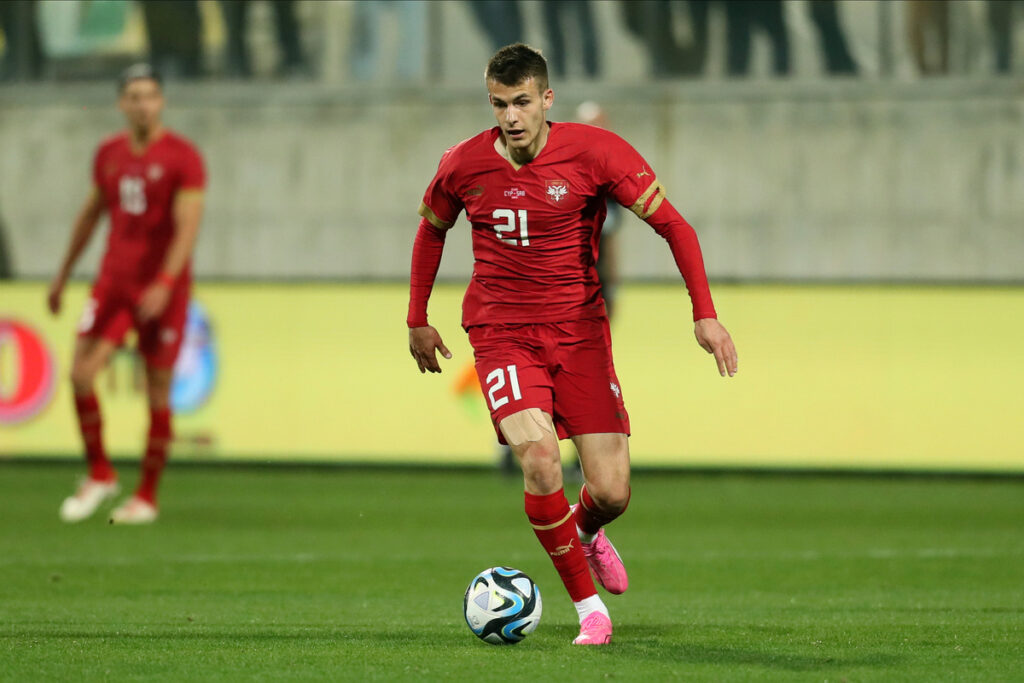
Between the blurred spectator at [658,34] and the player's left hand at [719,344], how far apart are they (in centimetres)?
1405

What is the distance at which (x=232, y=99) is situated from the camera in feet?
63.9

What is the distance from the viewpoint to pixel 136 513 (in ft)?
31.7

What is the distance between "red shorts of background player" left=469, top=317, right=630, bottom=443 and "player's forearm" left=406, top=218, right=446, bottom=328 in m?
0.25

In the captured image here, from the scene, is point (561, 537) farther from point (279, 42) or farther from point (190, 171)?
point (279, 42)

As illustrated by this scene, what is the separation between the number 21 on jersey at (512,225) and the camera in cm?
565

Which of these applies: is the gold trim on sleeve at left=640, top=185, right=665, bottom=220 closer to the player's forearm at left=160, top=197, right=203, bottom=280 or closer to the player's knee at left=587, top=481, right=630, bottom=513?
the player's knee at left=587, top=481, right=630, bottom=513

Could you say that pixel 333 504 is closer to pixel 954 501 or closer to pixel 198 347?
pixel 198 347

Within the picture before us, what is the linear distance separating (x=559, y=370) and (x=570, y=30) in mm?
14064

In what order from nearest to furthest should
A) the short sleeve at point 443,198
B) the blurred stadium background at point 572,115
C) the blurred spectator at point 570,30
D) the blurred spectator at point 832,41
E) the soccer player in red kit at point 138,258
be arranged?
the short sleeve at point 443,198, the soccer player in red kit at point 138,258, the blurred stadium background at point 572,115, the blurred spectator at point 832,41, the blurred spectator at point 570,30

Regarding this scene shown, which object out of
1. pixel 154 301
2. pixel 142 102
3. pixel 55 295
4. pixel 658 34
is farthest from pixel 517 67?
pixel 658 34

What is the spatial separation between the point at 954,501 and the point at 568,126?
6259 millimetres

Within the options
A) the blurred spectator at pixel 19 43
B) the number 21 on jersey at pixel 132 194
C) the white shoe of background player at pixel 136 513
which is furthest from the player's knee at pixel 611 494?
the blurred spectator at pixel 19 43

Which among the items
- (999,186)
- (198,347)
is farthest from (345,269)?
(999,186)

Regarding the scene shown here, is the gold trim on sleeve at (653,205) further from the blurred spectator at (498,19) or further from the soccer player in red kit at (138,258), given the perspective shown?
the blurred spectator at (498,19)
